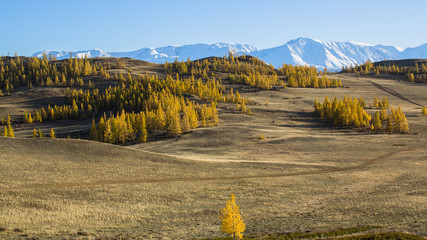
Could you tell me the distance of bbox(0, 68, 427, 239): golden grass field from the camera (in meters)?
35.9

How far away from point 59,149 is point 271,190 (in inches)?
1542

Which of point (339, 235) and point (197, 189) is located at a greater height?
→ point (197, 189)

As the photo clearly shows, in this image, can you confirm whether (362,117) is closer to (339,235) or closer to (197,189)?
(197,189)

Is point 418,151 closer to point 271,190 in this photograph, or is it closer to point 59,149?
point 271,190

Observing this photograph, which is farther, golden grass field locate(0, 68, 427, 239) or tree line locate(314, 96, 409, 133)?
tree line locate(314, 96, 409, 133)

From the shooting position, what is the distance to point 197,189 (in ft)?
162

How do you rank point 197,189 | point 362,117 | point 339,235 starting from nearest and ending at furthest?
point 339,235, point 197,189, point 362,117

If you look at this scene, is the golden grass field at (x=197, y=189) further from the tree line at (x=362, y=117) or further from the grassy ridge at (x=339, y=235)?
the tree line at (x=362, y=117)

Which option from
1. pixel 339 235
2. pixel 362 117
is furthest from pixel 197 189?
pixel 362 117

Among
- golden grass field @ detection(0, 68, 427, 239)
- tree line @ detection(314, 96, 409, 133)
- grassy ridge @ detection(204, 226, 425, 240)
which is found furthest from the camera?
tree line @ detection(314, 96, 409, 133)

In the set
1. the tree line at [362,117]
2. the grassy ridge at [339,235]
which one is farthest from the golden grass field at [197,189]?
the tree line at [362,117]

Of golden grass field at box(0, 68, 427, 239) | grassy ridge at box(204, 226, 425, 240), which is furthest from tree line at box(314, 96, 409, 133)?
grassy ridge at box(204, 226, 425, 240)

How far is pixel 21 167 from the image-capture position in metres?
53.5

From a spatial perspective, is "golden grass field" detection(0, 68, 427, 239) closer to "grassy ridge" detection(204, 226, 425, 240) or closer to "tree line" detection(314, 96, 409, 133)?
"grassy ridge" detection(204, 226, 425, 240)
